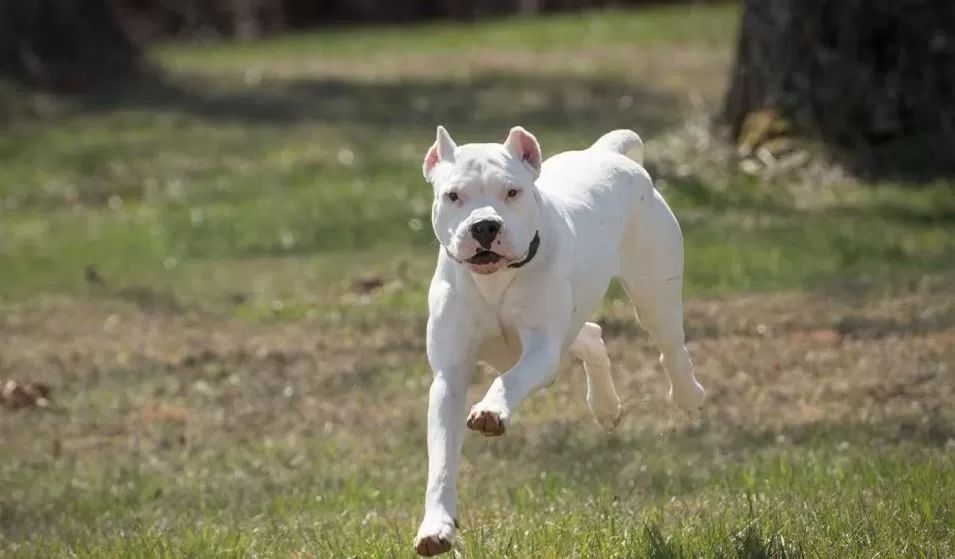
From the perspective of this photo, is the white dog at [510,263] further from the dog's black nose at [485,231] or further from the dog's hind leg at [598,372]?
the dog's hind leg at [598,372]

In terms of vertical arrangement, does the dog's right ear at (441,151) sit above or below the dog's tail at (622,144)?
above

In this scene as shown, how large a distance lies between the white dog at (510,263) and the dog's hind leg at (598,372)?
1.67 feet

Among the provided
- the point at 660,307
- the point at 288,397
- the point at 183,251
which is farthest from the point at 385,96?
the point at 660,307

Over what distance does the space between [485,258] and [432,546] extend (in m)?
0.90

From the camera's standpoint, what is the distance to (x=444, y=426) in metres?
5.87

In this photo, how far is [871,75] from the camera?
51.9 ft

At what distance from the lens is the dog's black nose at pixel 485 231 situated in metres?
5.63

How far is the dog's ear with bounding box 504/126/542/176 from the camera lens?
5988mm

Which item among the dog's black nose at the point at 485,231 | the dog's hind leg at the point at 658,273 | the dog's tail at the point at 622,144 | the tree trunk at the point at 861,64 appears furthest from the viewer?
the tree trunk at the point at 861,64

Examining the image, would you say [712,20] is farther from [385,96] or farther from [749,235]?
[749,235]

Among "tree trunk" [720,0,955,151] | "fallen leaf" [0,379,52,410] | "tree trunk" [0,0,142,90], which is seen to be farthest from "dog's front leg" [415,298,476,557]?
"tree trunk" [0,0,142,90]

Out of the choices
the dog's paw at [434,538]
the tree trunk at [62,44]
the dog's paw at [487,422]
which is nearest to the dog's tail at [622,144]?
the dog's paw at [487,422]

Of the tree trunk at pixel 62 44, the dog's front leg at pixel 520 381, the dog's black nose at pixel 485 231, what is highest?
the dog's black nose at pixel 485 231

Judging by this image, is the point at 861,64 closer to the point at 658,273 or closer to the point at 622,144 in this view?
the point at 622,144
